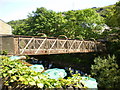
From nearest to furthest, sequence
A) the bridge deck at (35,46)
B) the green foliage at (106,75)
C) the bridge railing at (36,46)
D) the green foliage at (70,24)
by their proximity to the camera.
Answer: the bridge deck at (35,46), the bridge railing at (36,46), the green foliage at (106,75), the green foliage at (70,24)

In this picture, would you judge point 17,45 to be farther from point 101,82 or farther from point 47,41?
point 101,82

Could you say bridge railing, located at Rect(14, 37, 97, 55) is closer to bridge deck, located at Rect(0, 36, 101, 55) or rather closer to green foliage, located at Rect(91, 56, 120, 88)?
bridge deck, located at Rect(0, 36, 101, 55)

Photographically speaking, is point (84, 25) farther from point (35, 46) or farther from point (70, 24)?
point (35, 46)

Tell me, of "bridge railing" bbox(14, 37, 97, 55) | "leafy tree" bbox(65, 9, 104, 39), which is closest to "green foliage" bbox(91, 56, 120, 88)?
"bridge railing" bbox(14, 37, 97, 55)

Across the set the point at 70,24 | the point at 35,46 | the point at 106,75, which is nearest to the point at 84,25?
the point at 70,24

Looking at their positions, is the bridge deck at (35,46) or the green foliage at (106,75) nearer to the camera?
the bridge deck at (35,46)

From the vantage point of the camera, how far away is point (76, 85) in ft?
5.84

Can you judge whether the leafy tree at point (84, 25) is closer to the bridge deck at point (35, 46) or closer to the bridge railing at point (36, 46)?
the bridge deck at point (35, 46)

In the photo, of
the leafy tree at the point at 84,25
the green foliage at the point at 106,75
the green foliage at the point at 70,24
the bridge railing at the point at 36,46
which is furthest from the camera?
the green foliage at the point at 70,24

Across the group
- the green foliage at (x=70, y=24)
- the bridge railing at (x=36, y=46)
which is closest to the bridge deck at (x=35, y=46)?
the bridge railing at (x=36, y=46)

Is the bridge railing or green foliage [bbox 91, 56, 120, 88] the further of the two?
green foliage [bbox 91, 56, 120, 88]

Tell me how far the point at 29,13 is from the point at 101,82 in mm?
23857

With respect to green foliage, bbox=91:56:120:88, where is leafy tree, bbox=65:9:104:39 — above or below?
above

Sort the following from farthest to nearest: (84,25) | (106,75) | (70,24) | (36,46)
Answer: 1. (84,25)
2. (70,24)
3. (106,75)
4. (36,46)
